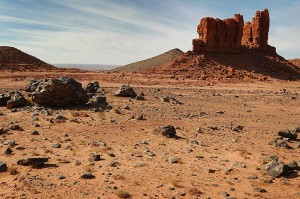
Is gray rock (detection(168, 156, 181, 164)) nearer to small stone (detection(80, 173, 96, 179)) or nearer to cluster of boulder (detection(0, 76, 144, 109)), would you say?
small stone (detection(80, 173, 96, 179))

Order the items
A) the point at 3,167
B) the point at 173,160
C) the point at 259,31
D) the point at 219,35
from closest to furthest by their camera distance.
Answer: the point at 3,167, the point at 173,160, the point at 219,35, the point at 259,31

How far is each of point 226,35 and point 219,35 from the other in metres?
2.34

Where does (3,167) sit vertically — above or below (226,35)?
below

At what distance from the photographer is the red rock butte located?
260ft

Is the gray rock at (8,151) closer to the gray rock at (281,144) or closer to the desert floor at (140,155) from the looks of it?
the desert floor at (140,155)

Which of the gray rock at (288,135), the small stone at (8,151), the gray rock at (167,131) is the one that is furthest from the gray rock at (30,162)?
the gray rock at (288,135)

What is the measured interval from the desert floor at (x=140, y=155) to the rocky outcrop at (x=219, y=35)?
6062 cm

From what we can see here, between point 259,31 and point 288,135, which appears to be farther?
point 259,31

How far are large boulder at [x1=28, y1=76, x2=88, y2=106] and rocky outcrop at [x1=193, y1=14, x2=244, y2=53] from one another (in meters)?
60.0

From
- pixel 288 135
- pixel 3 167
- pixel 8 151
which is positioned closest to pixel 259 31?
pixel 288 135

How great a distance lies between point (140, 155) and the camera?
1188 cm

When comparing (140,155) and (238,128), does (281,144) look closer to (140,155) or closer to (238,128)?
(238,128)

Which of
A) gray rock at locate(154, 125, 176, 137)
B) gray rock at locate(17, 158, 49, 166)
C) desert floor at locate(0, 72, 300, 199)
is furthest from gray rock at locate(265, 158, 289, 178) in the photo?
gray rock at locate(17, 158, 49, 166)

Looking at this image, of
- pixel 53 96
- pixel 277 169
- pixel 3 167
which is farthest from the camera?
pixel 53 96
